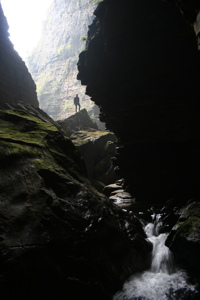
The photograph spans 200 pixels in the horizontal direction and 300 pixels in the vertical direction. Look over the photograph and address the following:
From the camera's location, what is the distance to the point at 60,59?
7050cm

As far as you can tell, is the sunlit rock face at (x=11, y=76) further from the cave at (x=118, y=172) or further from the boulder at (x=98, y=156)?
the boulder at (x=98, y=156)

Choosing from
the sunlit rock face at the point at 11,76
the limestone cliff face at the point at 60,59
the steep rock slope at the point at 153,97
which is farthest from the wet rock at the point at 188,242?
the limestone cliff face at the point at 60,59

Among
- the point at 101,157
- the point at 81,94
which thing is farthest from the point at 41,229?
the point at 81,94

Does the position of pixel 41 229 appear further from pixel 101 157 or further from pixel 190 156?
pixel 101 157

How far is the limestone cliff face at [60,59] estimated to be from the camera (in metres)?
61.2

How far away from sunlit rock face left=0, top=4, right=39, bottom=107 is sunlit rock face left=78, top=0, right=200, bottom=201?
44.6 ft

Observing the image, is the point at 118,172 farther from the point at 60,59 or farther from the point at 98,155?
the point at 60,59

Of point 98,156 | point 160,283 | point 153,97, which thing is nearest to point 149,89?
point 153,97

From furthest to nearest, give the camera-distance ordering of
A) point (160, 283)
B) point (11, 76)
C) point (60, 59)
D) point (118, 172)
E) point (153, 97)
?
point (60, 59) < point (11, 76) < point (118, 172) < point (153, 97) < point (160, 283)

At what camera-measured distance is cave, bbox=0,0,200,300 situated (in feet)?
13.5

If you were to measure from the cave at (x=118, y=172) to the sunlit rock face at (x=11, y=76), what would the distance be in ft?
25.9

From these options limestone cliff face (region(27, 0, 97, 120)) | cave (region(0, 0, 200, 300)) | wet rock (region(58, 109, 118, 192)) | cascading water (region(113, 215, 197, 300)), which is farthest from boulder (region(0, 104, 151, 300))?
limestone cliff face (region(27, 0, 97, 120))

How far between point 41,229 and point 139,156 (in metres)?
10.4

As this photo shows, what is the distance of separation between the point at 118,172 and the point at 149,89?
21.5ft
